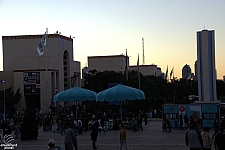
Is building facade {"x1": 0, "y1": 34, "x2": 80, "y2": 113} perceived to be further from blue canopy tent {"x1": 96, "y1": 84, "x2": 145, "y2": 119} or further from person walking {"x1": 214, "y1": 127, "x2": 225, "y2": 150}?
person walking {"x1": 214, "y1": 127, "x2": 225, "y2": 150}

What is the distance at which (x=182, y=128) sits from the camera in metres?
32.5

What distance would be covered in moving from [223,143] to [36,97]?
2439 inches

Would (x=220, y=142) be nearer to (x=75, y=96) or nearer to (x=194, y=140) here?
(x=194, y=140)

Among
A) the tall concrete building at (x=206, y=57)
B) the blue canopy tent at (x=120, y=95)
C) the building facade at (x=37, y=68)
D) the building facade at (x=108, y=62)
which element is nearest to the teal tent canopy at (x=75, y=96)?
the blue canopy tent at (x=120, y=95)

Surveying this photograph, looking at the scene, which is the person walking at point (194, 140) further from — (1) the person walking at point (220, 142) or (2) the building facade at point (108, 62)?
(2) the building facade at point (108, 62)

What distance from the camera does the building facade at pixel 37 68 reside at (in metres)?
67.2

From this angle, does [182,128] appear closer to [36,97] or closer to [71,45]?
[36,97]

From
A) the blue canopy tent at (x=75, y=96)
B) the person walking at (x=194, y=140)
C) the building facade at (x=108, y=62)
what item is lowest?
the person walking at (x=194, y=140)

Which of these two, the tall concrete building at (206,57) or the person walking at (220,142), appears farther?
the tall concrete building at (206,57)

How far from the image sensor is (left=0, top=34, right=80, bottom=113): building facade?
67.2 m

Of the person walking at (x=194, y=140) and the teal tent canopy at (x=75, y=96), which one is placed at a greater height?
the teal tent canopy at (x=75, y=96)

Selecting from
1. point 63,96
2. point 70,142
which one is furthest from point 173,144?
point 63,96

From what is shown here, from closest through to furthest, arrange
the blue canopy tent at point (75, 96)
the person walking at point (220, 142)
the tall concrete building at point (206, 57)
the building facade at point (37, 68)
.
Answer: the person walking at point (220, 142), the blue canopy tent at point (75, 96), the tall concrete building at point (206, 57), the building facade at point (37, 68)

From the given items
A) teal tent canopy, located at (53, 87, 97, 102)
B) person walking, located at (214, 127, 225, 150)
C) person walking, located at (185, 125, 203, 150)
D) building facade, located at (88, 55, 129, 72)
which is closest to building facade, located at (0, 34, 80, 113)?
building facade, located at (88, 55, 129, 72)
